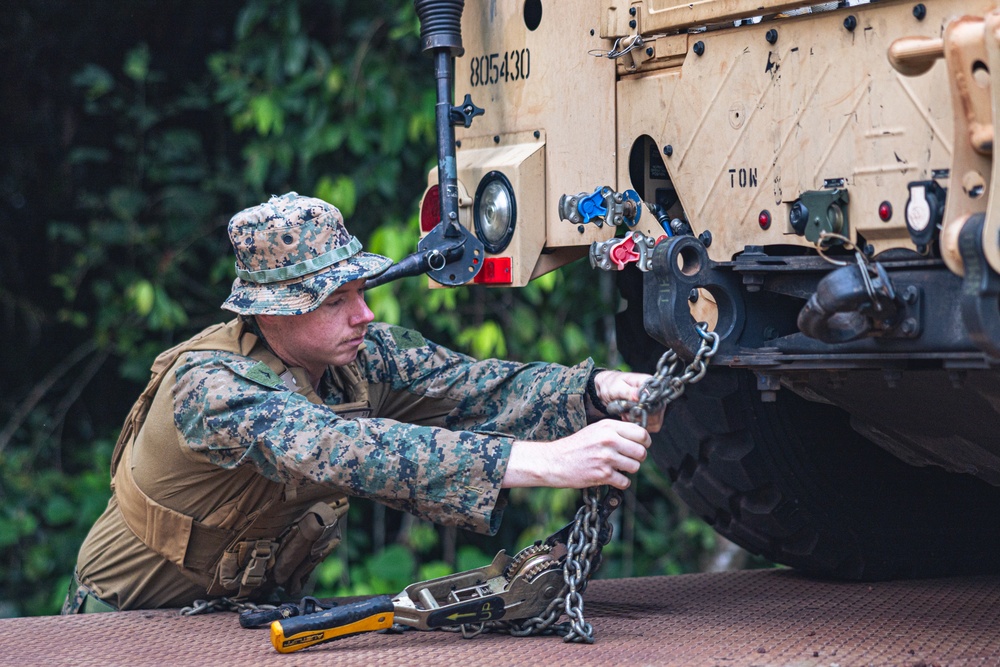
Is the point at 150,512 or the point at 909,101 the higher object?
the point at 909,101

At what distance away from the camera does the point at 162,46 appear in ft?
19.9

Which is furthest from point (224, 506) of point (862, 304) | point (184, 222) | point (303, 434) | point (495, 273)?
point (184, 222)

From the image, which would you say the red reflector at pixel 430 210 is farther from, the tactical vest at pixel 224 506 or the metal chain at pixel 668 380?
the metal chain at pixel 668 380

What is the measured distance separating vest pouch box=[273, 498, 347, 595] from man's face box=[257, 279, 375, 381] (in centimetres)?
40

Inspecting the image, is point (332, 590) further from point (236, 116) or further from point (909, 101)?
point (909, 101)

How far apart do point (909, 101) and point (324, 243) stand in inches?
56.0

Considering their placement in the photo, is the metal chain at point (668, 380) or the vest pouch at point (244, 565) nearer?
the metal chain at point (668, 380)

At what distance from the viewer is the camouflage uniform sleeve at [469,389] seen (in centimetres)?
317

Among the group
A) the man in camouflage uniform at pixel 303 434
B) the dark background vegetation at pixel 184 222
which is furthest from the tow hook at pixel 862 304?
the dark background vegetation at pixel 184 222

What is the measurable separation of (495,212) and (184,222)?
2956 millimetres

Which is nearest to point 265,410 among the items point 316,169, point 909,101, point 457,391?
point 457,391

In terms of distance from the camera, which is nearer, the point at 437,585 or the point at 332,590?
the point at 437,585

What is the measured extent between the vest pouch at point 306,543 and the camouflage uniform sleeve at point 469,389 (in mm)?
333

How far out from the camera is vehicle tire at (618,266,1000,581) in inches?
127
